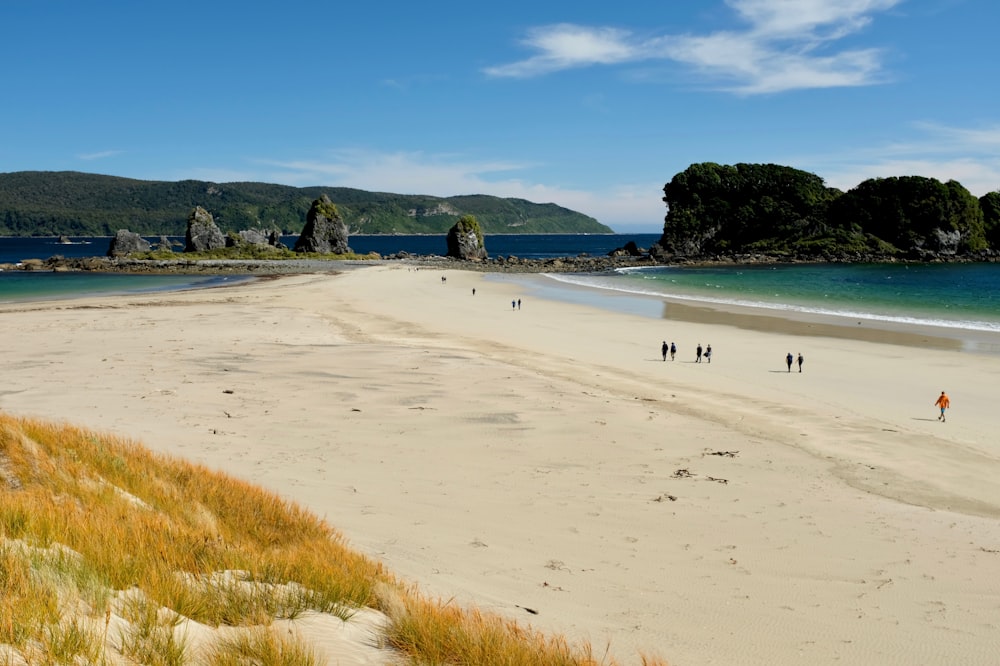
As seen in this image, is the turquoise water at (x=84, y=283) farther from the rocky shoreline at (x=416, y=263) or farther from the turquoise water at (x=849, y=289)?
the turquoise water at (x=849, y=289)

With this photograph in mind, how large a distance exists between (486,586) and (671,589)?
6.15ft

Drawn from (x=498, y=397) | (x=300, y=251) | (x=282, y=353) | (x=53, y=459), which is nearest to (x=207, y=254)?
(x=300, y=251)

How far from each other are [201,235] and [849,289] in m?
87.9

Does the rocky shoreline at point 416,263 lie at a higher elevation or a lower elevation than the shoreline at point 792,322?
higher

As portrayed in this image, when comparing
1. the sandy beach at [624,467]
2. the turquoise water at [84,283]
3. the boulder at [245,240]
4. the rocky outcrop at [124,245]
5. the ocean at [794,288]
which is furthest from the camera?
the boulder at [245,240]

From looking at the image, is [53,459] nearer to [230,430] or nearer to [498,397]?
[230,430]

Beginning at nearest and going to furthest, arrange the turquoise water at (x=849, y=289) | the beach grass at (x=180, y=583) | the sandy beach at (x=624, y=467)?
the beach grass at (x=180, y=583), the sandy beach at (x=624, y=467), the turquoise water at (x=849, y=289)

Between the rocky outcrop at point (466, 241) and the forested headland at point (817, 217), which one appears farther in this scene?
the forested headland at point (817, 217)

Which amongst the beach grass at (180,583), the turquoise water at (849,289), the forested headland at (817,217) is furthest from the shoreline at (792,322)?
the forested headland at (817,217)

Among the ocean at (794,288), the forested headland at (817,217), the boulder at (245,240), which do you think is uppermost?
the forested headland at (817,217)

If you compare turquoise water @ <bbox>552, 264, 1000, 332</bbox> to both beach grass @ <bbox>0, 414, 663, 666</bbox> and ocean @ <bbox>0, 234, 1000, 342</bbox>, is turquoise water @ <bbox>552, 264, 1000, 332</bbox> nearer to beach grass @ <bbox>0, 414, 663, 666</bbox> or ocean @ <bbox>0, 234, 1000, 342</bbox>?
ocean @ <bbox>0, 234, 1000, 342</bbox>

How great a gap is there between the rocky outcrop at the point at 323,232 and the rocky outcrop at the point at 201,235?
1212 cm

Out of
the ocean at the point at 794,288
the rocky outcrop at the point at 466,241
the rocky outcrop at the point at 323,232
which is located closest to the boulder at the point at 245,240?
the rocky outcrop at the point at 323,232

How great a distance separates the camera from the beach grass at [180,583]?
12.6 ft
